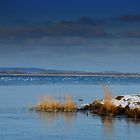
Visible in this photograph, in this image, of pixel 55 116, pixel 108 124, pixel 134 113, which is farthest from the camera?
pixel 55 116

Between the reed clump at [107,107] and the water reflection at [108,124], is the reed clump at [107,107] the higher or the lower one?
the higher one

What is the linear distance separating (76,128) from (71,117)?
17.6 ft

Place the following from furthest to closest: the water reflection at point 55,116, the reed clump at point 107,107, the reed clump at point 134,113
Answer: the reed clump at point 107,107 < the reed clump at point 134,113 < the water reflection at point 55,116

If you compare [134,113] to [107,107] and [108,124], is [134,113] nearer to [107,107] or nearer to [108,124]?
[107,107]

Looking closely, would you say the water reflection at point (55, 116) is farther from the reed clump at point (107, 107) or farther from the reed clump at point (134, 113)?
the reed clump at point (134, 113)

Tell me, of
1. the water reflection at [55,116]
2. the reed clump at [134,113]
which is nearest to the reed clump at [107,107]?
the reed clump at [134,113]

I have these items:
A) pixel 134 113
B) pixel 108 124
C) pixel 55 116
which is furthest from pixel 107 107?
pixel 108 124

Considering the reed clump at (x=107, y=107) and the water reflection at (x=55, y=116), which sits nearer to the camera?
the water reflection at (x=55, y=116)

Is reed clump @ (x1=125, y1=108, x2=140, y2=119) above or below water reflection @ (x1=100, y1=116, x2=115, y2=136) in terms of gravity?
above

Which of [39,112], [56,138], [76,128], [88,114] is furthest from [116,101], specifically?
[56,138]

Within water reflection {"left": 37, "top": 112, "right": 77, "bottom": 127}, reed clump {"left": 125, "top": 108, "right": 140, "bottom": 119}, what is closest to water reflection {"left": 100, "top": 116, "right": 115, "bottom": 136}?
reed clump {"left": 125, "top": 108, "right": 140, "bottom": 119}

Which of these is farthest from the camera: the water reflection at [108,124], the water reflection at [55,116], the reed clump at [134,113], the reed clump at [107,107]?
the reed clump at [107,107]

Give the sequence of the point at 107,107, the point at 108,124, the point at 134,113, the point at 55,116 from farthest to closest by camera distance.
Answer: the point at 107,107
the point at 55,116
the point at 134,113
the point at 108,124

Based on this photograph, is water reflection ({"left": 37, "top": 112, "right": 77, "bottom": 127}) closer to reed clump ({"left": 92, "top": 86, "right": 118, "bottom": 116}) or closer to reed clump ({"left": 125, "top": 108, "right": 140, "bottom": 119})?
reed clump ({"left": 92, "top": 86, "right": 118, "bottom": 116})
